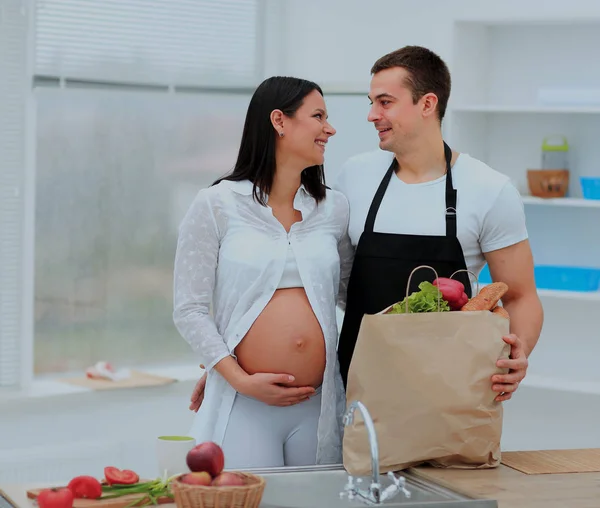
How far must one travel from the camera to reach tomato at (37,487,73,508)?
1967 millimetres

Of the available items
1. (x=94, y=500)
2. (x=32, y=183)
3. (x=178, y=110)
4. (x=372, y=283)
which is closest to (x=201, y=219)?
(x=372, y=283)

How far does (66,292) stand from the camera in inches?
203

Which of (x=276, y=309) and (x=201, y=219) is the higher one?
(x=201, y=219)

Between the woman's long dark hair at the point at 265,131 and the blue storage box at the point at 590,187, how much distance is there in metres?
2.44

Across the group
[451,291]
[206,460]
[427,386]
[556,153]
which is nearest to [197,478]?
[206,460]

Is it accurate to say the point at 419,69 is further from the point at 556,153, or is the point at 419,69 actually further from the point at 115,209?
the point at 115,209

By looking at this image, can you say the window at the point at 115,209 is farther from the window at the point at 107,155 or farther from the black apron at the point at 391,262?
the black apron at the point at 391,262

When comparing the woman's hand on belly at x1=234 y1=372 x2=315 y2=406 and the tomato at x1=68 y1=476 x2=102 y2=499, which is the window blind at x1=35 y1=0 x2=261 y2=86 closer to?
the woman's hand on belly at x1=234 y1=372 x2=315 y2=406

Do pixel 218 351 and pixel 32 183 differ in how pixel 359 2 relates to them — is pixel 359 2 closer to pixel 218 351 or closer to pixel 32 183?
pixel 32 183

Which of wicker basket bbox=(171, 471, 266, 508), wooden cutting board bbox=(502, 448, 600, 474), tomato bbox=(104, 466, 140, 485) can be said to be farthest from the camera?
wooden cutting board bbox=(502, 448, 600, 474)

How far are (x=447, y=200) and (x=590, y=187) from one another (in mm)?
2418

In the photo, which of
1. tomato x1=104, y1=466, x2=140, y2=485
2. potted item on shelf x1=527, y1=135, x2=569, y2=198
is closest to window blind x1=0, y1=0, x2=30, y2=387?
potted item on shelf x1=527, y1=135, x2=569, y2=198

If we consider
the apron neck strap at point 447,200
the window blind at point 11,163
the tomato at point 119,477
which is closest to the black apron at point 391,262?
the apron neck strap at point 447,200

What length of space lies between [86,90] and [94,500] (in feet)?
11.1
